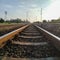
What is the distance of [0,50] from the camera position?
17.2 ft

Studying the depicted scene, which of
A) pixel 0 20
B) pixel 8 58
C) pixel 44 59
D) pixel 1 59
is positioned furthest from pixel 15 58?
pixel 0 20

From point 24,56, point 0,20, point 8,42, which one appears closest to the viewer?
point 24,56

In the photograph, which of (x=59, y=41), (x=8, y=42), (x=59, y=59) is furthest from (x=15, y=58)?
(x=8, y=42)

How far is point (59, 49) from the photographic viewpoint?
511cm

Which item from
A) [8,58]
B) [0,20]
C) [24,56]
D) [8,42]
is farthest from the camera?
[0,20]

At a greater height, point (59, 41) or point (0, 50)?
point (59, 41)

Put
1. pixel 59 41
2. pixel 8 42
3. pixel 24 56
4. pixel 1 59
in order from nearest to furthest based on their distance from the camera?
pixel 1 59 → pixel 24 56 → pixel 59 41 → pixel 8 42

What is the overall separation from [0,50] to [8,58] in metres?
0.96

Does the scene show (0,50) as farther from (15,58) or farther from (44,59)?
(44,59)

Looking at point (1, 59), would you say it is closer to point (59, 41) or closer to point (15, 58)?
point (15, 58)

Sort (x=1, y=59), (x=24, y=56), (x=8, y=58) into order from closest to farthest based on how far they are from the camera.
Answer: (x=1, y=59), (x=8, y=58), (x=24, y=56)

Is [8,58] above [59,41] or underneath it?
underneath

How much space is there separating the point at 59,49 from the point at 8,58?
1.66m

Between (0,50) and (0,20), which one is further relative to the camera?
(0,20)
